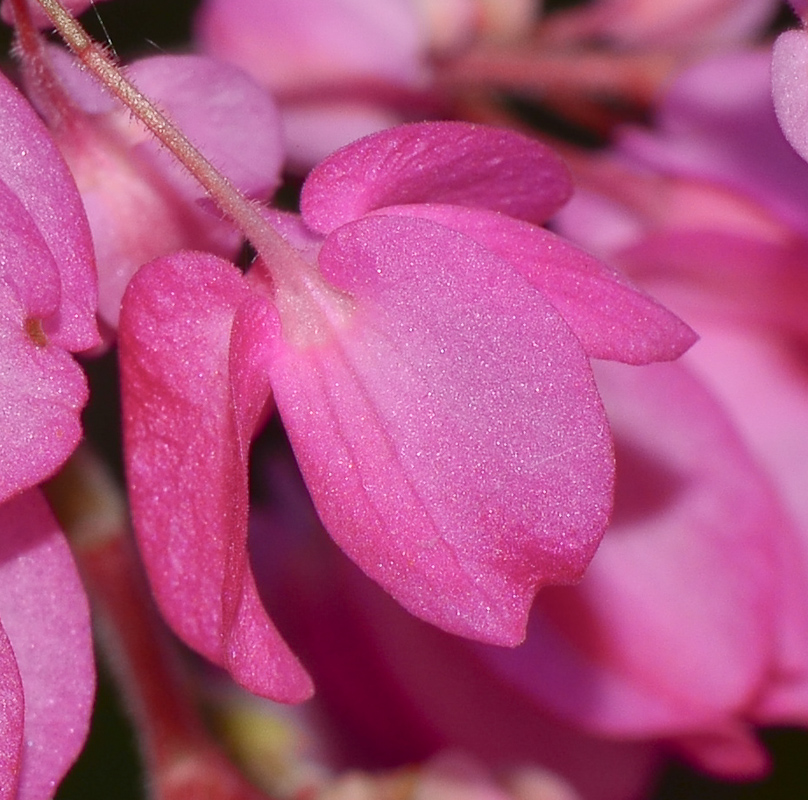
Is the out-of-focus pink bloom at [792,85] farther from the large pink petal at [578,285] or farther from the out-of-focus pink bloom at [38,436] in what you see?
the out-of-focus pink bloom at [38,436]

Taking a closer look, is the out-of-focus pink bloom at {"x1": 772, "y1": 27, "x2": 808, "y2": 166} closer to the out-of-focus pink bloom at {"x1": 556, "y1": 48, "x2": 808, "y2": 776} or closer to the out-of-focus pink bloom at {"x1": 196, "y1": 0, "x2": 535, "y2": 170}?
the out-of-focus pink bloom at {"x1": 556, "y1": 48, "x2": 808, "y2": 776}

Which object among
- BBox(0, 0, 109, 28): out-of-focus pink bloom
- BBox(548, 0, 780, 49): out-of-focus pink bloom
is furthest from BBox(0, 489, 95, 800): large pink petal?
BBox(548, 0, 780, 49): out-of-focus pink bloom

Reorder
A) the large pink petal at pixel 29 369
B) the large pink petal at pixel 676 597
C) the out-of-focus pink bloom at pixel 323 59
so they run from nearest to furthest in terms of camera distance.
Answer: the large pink petal at pixel 29 369 → the large pink petal at pixel 676 597 → the out-of-focus pink bloom at pixel 323 59

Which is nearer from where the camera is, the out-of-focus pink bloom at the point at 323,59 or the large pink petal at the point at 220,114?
the large pink petal at the point at 220,114

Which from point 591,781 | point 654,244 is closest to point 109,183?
point 654,244

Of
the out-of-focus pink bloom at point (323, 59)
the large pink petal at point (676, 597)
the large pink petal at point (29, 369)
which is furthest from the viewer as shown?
the out-of-focus pink bloom at point (323, 59)

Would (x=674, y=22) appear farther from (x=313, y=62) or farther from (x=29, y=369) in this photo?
(x=29, y=369)

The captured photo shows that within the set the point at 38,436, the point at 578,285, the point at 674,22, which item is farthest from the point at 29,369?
the point at 674,22

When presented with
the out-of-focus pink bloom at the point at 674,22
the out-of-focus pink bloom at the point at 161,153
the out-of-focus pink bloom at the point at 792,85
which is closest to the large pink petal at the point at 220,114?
the out-of-focus pink bloom at the point at 161,153
